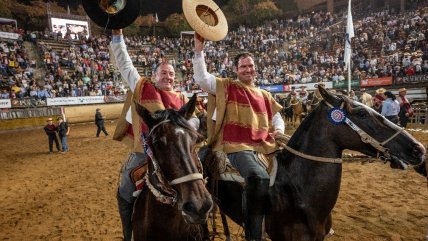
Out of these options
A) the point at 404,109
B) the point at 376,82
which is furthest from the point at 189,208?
the point at 376,82

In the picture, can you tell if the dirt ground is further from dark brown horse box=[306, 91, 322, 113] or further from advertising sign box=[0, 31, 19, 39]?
advertising sign box=[0, 31, 19, 39]

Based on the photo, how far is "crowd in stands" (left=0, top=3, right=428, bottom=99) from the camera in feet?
77.5

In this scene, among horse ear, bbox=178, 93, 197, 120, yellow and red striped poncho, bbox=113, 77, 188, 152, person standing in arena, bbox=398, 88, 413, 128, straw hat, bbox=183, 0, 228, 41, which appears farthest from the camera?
person standing in arena, bbox=398, 88, 413, 128

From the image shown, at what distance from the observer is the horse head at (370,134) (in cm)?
285

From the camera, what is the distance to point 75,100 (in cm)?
2431

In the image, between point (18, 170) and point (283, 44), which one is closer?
point (18, 170)

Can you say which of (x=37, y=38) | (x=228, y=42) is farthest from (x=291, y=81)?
(x=37, y=38)

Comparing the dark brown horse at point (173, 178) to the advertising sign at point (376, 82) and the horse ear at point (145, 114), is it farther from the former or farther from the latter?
the advertising sign at point (376, 82)

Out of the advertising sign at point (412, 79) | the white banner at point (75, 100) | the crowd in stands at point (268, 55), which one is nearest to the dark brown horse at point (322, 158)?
the advertising sign at point (412, 79)

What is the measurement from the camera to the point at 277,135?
12.1 feet

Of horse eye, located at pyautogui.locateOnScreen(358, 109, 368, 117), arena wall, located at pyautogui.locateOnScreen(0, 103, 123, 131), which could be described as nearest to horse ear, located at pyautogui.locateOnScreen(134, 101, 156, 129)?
horse eye, located at pyautogui.locateOnScreen(358, 109, 368, 117)

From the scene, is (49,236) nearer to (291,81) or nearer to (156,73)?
(156,73)

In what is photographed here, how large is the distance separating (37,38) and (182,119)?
33.9 m

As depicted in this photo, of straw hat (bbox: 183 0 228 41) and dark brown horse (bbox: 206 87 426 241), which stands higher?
straw hat (bbox: 183 0 228 41)
